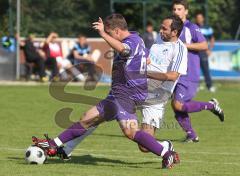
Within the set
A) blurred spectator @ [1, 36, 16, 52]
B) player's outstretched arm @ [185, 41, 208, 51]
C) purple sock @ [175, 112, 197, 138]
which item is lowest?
blurred spectator @ [1, 36, 16, 52]

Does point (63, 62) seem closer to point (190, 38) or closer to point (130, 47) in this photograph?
point (190, 38)

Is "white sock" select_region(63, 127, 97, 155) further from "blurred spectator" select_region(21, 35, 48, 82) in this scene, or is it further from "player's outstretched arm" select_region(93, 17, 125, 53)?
"blurred spectator" select_region(21, 35, 48, 82)

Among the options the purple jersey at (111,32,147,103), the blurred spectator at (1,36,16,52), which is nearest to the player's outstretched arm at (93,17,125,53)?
the purple jersey at (111,32,147,103)

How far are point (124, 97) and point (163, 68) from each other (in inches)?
56.1

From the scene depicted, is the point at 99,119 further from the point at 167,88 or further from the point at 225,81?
the point at 225,81

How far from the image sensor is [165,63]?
10570 mm

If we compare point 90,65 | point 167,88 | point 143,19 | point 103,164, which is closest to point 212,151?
point 167,88

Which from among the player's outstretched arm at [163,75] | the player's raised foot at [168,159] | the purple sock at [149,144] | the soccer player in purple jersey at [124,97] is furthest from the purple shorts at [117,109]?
the player's raised foot at [168,159]

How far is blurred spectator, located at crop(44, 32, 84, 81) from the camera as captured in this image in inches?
1061

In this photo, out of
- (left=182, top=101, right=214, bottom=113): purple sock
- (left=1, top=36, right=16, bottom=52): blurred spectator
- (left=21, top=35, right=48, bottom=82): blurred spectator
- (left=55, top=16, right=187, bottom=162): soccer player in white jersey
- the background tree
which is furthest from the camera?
A: the background tree

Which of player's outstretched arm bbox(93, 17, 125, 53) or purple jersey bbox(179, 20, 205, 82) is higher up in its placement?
player's outstretched arm bbox(93, 17, 125, 53)

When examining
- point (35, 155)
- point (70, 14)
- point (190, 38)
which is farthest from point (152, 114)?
point (70, 14)

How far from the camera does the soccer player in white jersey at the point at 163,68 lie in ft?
32.6

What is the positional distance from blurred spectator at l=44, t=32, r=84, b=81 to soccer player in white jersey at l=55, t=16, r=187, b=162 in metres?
16.3
